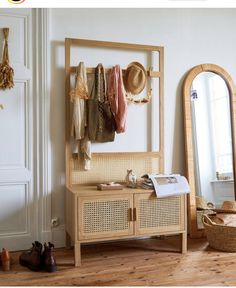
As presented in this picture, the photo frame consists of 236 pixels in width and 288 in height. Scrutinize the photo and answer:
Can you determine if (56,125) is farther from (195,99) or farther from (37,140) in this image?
(195,99)

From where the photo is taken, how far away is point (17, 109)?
2.89m

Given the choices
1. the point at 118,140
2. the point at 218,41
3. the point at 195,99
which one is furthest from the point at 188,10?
the point at 118,140

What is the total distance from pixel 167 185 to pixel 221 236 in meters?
0.67

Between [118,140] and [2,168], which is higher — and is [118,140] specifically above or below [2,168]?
above

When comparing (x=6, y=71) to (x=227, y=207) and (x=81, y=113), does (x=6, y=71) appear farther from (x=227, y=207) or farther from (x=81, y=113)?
(x=227, y=207)

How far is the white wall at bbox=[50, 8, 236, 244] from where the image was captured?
9.78ft

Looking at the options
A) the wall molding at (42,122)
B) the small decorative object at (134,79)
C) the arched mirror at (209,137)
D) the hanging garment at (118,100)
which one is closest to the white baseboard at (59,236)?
the wall molding at (42,122)

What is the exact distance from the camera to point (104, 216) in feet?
8.64

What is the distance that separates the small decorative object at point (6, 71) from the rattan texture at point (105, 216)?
1.23 meters

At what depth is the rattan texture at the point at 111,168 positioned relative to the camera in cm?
299

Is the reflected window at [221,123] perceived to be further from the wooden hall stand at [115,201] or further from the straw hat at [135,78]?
the straw hat at [135,78]

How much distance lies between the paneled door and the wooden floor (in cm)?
25

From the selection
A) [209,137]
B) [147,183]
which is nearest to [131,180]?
[147,183]

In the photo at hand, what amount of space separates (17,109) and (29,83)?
0.84ft
